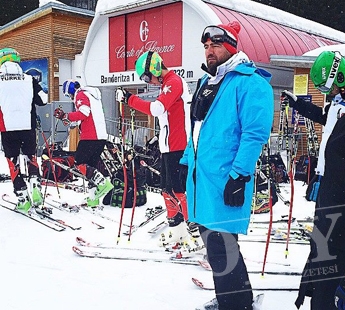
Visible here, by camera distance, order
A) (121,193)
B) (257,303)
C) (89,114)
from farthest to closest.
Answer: (121,193)
(89,114)
(257,303)

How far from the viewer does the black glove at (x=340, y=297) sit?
2236 millimetres

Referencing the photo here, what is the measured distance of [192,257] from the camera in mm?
3896

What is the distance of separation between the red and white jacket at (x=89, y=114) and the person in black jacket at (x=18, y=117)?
1.72 ft

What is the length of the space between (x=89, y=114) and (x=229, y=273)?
388 centimetres

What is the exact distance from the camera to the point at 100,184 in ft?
19.7

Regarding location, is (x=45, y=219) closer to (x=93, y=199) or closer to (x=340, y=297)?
(x=93, y=199)

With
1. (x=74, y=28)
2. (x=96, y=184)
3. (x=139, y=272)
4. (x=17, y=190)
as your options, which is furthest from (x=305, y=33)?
(x=139, y=272)

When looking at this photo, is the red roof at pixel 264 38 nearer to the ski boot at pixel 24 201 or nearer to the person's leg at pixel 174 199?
the ski boot at pixel 24 201

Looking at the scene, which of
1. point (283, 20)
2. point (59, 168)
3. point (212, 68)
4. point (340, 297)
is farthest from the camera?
point (283, 20)

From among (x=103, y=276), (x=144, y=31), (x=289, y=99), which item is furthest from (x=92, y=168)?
(x=144, y=31)

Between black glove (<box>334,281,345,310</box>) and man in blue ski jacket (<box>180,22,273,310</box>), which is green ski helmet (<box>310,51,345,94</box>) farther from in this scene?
black glove (<box>334,281,345,310</box>)

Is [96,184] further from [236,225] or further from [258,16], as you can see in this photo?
[258,16]

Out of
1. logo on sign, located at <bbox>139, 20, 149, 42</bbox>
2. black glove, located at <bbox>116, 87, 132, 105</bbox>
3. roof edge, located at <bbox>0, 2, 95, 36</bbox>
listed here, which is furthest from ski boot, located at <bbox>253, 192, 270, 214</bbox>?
roof edge, located at <bbox>0, 2, 95, 36</bbox>

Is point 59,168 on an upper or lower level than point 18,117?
lower
